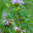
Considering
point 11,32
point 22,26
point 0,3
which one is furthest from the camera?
point 0,3

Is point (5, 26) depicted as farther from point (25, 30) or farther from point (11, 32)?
point (25, 30)

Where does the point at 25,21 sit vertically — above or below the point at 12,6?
below

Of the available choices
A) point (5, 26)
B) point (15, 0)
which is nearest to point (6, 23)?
point (5, 26)

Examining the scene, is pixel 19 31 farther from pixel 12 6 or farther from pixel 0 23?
pixel 12 6

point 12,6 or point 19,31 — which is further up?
point 12,6

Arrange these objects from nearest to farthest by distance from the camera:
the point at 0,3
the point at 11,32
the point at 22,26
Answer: the point at 11,32 < the point at 22,26 < the point at 0,3

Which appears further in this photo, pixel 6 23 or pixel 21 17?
pixel 21 17

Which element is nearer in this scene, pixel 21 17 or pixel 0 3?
pixel 21 17

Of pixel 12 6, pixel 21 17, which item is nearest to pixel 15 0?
pixel 12 6

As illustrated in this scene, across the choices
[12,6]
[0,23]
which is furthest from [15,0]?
[0,23]
